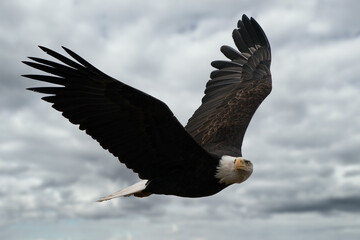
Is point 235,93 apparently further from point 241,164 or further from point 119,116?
point 119,116

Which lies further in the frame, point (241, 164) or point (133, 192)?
point (133, 192)

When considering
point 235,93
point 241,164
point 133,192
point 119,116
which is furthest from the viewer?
point 235,93

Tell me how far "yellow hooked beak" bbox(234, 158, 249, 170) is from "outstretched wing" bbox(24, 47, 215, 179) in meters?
0.34

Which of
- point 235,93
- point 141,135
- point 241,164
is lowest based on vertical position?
point 241,164

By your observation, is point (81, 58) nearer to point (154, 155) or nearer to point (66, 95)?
point (66, 95)

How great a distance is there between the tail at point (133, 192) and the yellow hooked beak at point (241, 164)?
3.71 ft

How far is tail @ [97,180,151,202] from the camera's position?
6.82 metres

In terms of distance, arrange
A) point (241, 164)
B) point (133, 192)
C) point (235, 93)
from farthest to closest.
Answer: point (235, 93)
point (133, 192)
point (241, 164)

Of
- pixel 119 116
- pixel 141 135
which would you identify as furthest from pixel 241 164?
pixel 119 116

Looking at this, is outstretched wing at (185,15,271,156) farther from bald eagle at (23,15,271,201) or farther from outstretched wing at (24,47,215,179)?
outstretched wing at (24,47,215,179)

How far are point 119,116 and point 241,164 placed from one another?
5.03 ft

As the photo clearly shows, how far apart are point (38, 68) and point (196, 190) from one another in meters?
2.32

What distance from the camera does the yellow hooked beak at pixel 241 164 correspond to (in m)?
6.59

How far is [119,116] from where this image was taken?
6.26m
